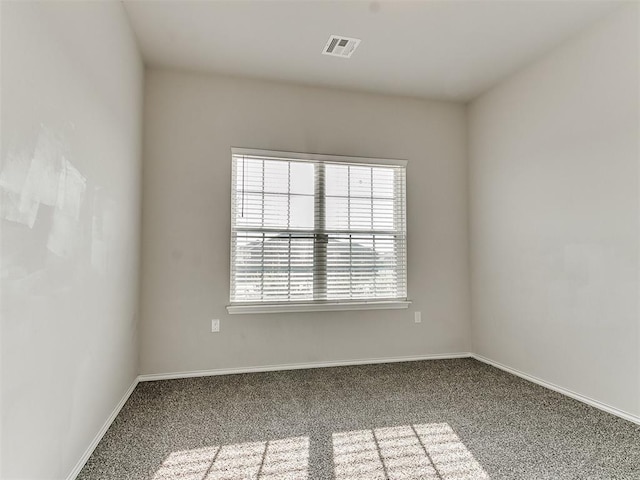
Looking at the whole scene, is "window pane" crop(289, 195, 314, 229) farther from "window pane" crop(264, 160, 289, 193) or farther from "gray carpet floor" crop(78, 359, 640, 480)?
"gray carpet floor" crop(78, 359, 640, 480)

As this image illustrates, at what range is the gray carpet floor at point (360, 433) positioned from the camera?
1.81 m

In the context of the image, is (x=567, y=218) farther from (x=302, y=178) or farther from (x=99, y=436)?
(x=99, y=436)

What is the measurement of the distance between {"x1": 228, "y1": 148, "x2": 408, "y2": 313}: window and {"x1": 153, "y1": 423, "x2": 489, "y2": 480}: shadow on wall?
1.44 m

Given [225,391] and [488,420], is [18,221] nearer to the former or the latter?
[225,391]

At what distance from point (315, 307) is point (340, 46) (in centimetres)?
226

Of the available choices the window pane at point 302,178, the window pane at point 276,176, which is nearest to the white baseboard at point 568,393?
the window pane at point 302,178

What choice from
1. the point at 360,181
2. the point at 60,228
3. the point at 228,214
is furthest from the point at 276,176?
the point at 60,228

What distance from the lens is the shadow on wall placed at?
177 centimetres

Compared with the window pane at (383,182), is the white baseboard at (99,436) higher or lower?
lower

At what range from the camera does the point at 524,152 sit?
3281 millimetres

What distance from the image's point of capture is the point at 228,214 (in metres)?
3.34

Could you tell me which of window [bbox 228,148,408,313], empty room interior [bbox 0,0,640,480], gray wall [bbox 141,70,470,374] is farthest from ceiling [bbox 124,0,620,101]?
window [bbox 228,148,408,313]

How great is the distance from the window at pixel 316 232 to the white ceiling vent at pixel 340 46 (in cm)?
92

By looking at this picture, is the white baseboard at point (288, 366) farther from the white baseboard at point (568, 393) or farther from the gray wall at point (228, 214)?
the white baseboard at point (568, 393)
